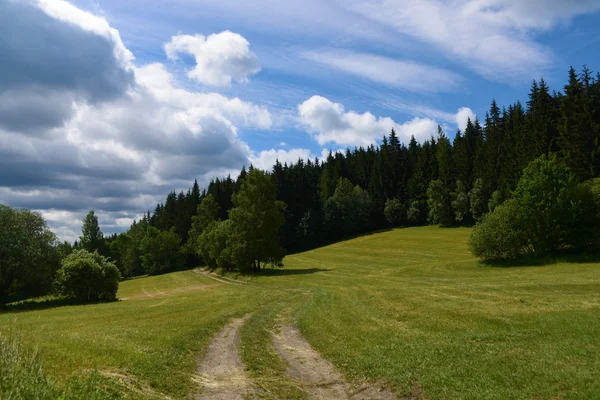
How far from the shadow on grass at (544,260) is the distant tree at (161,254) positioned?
8365 cm

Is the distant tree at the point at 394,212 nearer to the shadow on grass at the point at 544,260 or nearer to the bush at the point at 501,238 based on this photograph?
the bush at the point at 501,238

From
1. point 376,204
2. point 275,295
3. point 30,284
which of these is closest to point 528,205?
point 275,295

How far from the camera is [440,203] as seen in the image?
344 feet

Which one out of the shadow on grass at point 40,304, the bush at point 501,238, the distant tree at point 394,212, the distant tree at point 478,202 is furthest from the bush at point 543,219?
the distant tree at point 394,212

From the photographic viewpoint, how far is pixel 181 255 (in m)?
112

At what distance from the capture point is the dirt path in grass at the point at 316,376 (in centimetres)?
1064

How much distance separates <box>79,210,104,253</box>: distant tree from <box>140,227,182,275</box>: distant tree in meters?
22.3

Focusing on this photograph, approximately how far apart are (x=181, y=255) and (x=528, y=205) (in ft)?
291

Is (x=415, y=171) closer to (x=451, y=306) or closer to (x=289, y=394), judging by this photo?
(x=451, y=306)

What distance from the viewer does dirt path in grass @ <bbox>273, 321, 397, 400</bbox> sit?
10641 mm

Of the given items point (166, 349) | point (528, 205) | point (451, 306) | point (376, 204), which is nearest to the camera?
point (166, 349)

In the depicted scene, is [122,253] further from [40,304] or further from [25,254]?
[40,304]

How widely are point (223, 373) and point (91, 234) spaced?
129m

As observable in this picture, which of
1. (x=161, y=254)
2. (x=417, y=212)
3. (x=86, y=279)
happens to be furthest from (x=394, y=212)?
(x=86, y=279)
